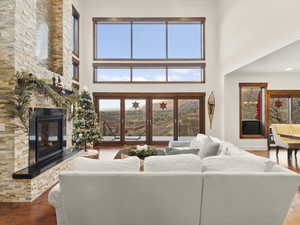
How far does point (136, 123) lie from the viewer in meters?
8.89

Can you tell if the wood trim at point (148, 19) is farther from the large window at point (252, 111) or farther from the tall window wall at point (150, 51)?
the large window at point (252, 111)

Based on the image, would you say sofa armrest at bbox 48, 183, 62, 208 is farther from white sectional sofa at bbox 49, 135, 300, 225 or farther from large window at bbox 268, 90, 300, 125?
large window at bbox 268, 90, 300, 125

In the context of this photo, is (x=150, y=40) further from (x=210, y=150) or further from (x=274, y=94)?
(x=210, y=150)

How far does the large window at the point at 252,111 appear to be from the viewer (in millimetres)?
8086

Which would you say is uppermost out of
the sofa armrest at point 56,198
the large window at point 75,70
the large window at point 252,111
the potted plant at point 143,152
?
the large window at point 75,70

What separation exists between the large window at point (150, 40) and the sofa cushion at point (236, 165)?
690 centimetres

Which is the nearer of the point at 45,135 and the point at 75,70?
the point at 45,135

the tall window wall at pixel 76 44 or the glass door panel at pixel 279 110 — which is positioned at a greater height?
the tall window wall at pixel 76 44

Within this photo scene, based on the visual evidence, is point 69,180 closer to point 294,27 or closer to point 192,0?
point 294,27

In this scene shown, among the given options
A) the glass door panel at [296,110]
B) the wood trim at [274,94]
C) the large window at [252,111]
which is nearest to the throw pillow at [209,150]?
the large window at [252,111]

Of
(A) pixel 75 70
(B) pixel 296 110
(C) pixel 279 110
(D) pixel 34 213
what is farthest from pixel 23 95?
(B) pixel 296 110

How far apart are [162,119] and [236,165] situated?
6.52 metres

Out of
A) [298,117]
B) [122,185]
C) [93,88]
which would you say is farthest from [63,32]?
[298,117]

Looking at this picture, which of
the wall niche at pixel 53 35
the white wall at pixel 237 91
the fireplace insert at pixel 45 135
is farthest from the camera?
the white wall at pixel 237 91
